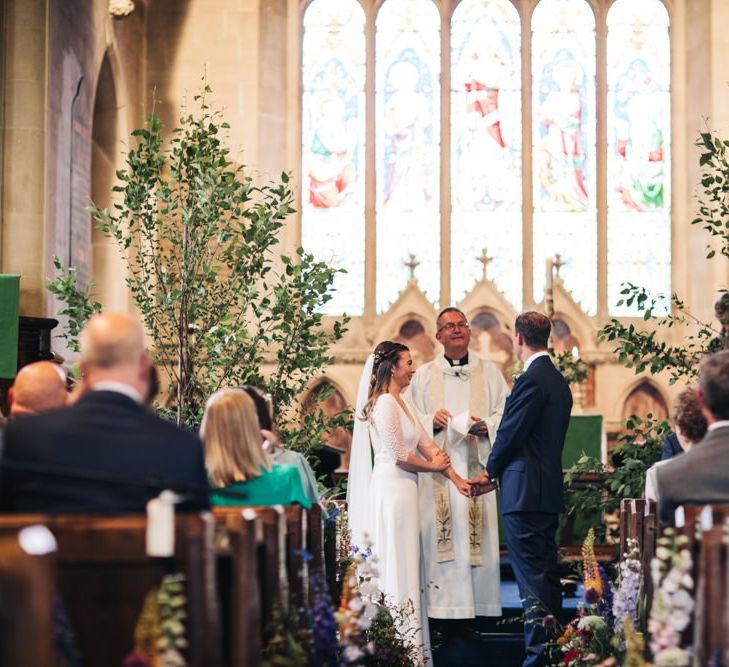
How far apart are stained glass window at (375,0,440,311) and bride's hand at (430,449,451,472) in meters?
7.24

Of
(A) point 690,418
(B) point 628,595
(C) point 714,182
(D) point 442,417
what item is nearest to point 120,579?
→ (A) point 690,418

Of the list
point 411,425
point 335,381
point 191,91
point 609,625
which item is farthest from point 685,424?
point 191,91

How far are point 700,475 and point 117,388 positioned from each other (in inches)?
75.1

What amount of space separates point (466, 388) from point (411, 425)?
3.43ft

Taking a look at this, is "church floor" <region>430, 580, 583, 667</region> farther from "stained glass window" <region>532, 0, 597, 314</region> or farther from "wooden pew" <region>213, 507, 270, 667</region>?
"stained glass window" <region>532, 0, 597, 314</region>

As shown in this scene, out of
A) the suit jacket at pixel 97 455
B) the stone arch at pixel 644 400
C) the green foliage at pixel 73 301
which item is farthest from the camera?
the stone arch at pixel 644 400

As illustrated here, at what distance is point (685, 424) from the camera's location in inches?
196

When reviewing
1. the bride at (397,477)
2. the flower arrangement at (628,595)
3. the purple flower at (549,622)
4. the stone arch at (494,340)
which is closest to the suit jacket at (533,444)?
the bride at (397,477)

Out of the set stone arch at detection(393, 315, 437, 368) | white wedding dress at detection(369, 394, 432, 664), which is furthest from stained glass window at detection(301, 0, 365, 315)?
white wedding dress at detection(369, 394, 432, 664)

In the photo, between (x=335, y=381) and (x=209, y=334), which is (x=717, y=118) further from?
(x=209, y=334)

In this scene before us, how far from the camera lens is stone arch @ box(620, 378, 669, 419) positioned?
13594mm

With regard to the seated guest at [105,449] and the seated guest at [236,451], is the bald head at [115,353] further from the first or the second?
the seated guest at [236,451]

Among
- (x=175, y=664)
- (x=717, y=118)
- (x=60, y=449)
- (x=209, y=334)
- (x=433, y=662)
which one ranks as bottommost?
(x=433, y=662)

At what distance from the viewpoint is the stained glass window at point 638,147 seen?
14172 mm
